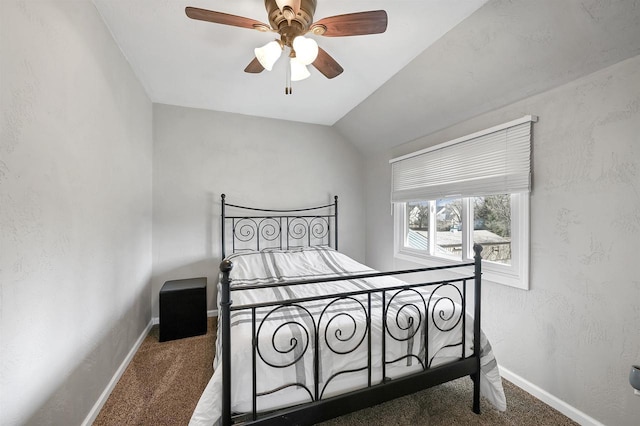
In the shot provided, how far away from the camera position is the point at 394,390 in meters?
1.37

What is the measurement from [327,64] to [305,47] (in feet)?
1.20

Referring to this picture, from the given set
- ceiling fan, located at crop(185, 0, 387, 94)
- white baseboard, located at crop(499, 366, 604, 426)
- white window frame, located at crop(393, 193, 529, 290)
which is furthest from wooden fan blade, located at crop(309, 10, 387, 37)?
white baseboard, located at crop(499, 366, 604, 426)

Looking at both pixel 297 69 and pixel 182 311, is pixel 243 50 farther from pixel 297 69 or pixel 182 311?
pixel 182 311

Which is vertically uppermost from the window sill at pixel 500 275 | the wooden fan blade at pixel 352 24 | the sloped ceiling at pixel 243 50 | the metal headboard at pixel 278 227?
the sloped ceiling at pixel 243 50

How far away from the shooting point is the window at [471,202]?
189cm

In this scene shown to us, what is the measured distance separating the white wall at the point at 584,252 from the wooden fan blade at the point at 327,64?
140 cm

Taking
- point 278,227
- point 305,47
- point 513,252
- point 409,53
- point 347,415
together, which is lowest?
point 347,415

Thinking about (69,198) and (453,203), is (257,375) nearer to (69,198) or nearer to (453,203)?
(69,198)

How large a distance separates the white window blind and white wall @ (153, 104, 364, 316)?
1.15 meters

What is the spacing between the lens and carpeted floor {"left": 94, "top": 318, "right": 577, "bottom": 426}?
1.54m

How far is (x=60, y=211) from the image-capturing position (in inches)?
49.0

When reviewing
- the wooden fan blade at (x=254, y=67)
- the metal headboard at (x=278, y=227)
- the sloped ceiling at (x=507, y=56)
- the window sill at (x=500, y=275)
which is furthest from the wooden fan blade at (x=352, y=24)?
the metal headboard at (x=278, y=227)

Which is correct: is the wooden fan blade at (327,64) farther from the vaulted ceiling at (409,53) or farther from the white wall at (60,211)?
the white wall at (60,211)

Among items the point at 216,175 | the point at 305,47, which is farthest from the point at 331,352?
the point at 216,175
